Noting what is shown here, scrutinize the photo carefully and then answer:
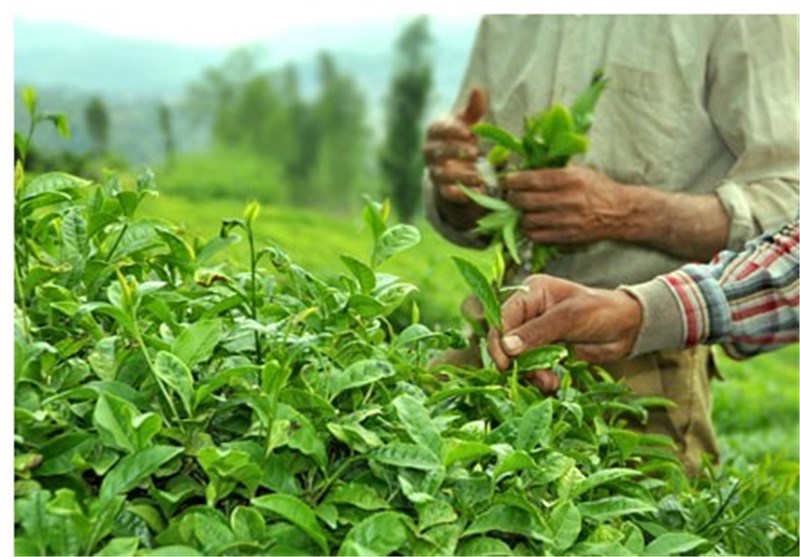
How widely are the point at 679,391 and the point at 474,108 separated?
728 millimetres

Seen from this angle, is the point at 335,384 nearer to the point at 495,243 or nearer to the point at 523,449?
the point at 523,449

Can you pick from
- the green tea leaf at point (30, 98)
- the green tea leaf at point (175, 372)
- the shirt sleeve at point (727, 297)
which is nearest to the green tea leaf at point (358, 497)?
the green tea leaf at point (175, 372)

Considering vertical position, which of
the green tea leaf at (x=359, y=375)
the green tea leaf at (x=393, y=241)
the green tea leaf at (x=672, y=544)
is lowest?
the green tea leaf at (x=672, y=544)

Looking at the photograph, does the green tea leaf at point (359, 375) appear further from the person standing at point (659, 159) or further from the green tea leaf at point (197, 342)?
the person standing at point (659, 159)

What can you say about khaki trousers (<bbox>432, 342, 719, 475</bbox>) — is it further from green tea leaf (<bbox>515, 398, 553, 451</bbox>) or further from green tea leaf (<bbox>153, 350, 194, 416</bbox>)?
green tea leaf (<bbox>153, 350, 194, 416</bbox>)

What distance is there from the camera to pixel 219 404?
118cm

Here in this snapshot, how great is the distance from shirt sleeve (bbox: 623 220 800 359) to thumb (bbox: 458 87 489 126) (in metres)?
0.92

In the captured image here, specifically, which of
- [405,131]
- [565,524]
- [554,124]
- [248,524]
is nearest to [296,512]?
[248,524]

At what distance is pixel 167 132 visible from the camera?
1091cm

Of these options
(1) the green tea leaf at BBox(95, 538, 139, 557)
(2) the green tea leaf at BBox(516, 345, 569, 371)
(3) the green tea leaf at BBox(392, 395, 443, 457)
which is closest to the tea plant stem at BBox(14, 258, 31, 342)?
(1) the green tea leaf at BBox(95, 538, 139, 557)

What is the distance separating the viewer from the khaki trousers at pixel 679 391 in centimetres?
257

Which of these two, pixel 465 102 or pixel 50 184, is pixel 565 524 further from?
pixel 465 102

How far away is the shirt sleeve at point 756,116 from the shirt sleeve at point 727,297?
0.51m
